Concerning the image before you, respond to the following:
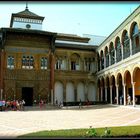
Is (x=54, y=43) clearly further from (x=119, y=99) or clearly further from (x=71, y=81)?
(x=119, y=99)

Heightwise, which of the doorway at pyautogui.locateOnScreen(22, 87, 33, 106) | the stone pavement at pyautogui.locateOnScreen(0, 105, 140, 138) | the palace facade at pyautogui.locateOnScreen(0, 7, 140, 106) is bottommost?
the stone pavement at pyautogui.locateOnScreen(0, 105, 140, 138)

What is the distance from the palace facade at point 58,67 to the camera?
96.7ft

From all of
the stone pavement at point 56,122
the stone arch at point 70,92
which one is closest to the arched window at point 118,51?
the stone arch at point 70,92

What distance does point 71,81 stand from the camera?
3384 cm

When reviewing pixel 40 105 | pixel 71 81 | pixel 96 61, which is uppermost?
pixel 96 61

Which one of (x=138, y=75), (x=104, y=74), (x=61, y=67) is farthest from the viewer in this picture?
(x=61, y=67)

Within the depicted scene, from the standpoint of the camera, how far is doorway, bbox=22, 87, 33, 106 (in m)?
31.0

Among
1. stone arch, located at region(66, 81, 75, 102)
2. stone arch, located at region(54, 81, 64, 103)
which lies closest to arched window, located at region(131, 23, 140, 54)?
stone arch, located at region(66, 81, 75, 102)

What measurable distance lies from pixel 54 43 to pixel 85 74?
6253 millimetres

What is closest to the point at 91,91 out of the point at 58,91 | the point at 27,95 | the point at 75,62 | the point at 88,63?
the point at 88,63

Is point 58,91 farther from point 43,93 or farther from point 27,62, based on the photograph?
point 27,62

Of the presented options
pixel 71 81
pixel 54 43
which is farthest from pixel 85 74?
pixel 54 43

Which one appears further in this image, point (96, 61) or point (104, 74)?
point (96, 61)

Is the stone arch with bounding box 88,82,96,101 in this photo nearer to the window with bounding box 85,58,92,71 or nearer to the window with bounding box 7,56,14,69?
the window with bounding box 85,58,92,71
